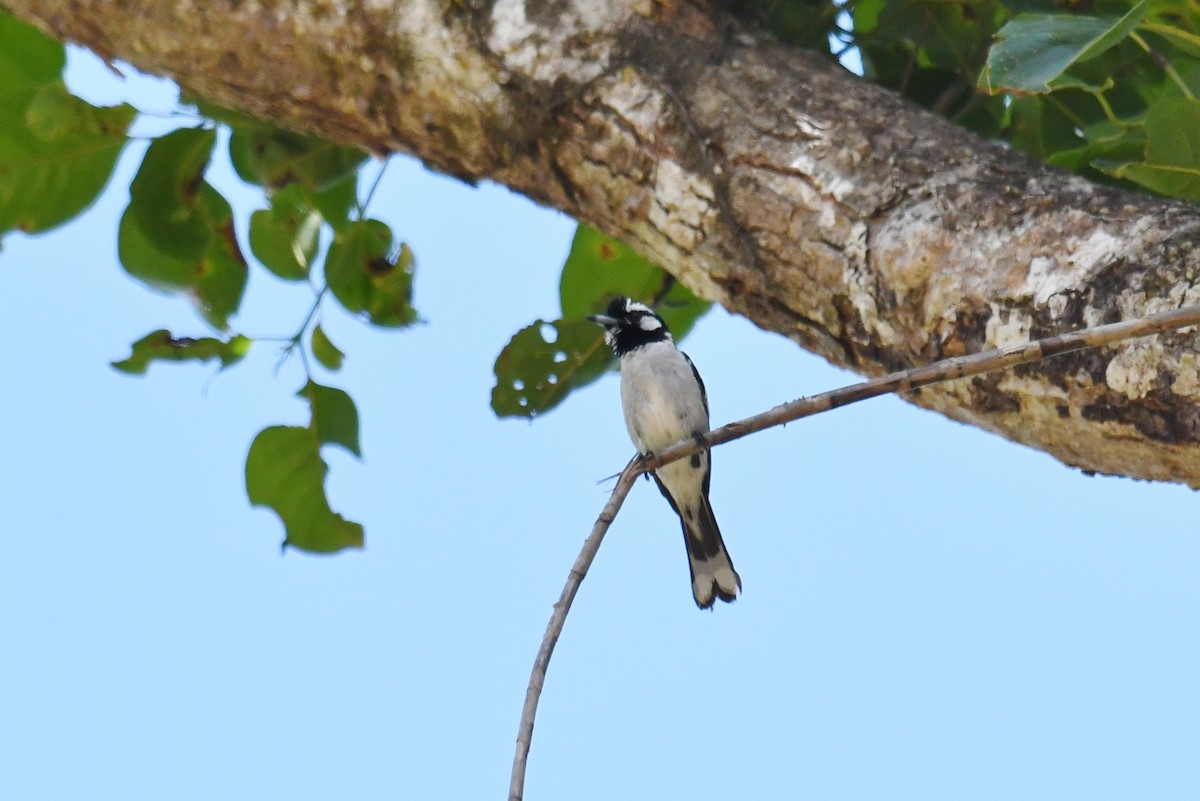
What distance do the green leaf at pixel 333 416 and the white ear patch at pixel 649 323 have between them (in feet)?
3.55

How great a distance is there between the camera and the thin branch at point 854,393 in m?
1.65

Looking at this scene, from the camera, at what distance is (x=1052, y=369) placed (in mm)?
2189

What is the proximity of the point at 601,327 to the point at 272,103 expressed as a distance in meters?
1.19

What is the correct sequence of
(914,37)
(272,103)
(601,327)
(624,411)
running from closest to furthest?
(272,103)
(914,37)
(601,327)
(624,411)

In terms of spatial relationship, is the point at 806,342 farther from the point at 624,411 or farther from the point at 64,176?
the point at 64,176

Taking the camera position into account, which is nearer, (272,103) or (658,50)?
(658,50)

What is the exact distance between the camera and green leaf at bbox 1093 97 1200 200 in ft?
8.00

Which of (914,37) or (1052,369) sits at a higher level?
(914,37)

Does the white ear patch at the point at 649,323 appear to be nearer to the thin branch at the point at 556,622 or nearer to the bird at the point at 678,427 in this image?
the bird at the point at 678,427

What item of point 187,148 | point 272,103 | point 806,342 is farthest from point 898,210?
point 187,148

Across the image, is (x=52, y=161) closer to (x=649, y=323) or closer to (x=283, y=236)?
(x=283, y=236)

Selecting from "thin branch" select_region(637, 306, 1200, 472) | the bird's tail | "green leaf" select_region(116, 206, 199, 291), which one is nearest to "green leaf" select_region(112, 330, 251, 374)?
"green leaf" select_region(116, 206, 199, 291)

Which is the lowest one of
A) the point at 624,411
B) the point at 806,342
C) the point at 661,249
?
the point at 806,342

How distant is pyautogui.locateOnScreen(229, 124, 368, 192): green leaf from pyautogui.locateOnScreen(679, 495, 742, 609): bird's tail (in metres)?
1.93
